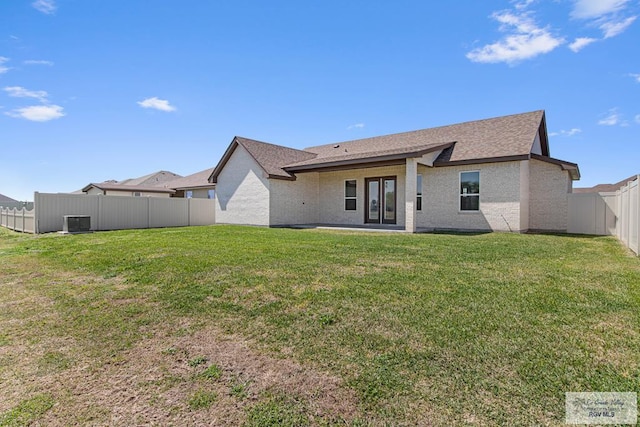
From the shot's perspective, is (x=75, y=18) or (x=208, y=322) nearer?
(x=208, y=322)

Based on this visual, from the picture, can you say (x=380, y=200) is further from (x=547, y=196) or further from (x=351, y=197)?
(x=547, y=196)

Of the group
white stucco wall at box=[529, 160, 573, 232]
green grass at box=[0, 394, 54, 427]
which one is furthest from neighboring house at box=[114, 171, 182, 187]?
green grass at box=[0, 394, 54, 427]

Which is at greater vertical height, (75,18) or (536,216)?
(75,18)

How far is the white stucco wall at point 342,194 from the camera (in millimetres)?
16234

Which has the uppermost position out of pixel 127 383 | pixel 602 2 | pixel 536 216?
pixel 602 2

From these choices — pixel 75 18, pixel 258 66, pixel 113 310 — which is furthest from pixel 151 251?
pixel 258 66

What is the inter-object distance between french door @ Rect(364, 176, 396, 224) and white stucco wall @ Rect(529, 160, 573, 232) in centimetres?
610

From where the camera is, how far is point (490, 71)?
15.1m

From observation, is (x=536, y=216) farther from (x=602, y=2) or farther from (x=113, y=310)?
(x=113, y=310)

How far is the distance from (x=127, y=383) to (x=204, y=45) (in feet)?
46.5

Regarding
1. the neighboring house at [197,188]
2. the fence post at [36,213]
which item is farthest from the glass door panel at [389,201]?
the fence post at [36,213]

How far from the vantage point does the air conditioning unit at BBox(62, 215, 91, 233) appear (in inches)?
587

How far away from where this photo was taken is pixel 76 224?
50.0 ft

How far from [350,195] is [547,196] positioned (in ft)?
29.8
